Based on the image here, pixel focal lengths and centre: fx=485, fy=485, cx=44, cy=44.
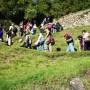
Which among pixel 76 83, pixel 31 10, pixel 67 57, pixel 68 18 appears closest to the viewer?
pixel 76 83

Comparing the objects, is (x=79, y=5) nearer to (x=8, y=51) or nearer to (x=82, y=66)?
(x=8, y=51)

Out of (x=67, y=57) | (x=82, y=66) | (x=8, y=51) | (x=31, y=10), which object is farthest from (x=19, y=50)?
(x=31, y=10)

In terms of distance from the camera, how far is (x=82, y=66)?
15.6 meters

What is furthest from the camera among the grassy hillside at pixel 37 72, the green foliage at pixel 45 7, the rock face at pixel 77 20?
the green foliage at pixel 45 7

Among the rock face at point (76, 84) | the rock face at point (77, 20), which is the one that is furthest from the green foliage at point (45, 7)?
the rock face at point (76, 84)

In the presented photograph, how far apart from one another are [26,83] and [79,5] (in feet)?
111

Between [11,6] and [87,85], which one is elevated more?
[11,6]

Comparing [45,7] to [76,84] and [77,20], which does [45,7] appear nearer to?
[77,20]

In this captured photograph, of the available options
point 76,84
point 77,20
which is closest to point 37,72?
point 76,84

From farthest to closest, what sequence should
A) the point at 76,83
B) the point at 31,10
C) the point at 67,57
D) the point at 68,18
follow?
the point at 31,10, the point at 68,18, the point at 67,57, the point at 76,83

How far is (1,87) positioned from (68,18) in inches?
1122

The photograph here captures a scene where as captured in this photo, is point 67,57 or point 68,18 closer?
point 67,57

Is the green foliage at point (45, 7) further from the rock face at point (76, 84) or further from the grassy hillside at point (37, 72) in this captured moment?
the rock face at point (76, 84)

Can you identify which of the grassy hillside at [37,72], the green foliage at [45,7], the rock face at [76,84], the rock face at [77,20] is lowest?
the rock face at [76,84]
